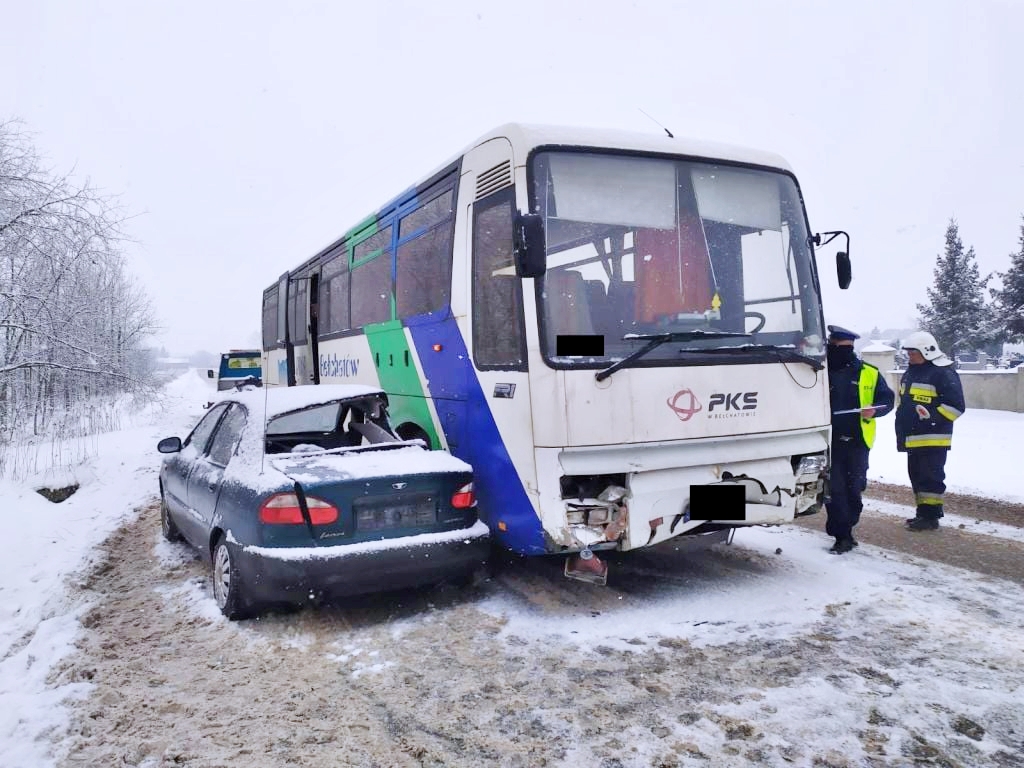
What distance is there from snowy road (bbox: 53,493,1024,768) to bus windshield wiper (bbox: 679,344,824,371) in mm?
1661

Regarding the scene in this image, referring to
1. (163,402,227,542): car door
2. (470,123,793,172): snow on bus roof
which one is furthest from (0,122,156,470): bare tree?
(470,123,793,172): snow on bus roof

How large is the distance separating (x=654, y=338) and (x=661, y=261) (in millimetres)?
593

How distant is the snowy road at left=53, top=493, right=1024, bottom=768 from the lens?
3.19m

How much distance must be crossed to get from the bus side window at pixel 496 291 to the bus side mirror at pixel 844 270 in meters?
3.00

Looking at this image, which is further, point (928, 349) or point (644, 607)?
point (928, 349)

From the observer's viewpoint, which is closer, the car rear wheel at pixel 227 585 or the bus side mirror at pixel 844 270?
the car rear wheel at pixel 227 585

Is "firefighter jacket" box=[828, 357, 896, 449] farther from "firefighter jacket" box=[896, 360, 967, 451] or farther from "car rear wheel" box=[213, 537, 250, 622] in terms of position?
"car rear wheel" box=[213, 537, 250, 622]

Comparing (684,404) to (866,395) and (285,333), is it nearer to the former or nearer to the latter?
(866,395)

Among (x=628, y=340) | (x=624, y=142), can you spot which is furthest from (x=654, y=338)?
(x=624, y=142)

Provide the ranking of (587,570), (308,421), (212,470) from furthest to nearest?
(308,421) → (212,470) → (587,570)

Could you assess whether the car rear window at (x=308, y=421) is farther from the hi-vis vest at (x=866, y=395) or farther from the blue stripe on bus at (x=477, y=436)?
the hi-vis vest at (x=866, y=395)

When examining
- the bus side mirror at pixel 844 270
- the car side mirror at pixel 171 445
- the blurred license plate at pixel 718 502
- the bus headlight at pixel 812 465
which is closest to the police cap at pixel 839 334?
the bus side mirror at pixel 844 270

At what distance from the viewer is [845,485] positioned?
630 cm

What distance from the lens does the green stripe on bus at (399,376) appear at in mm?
6766
